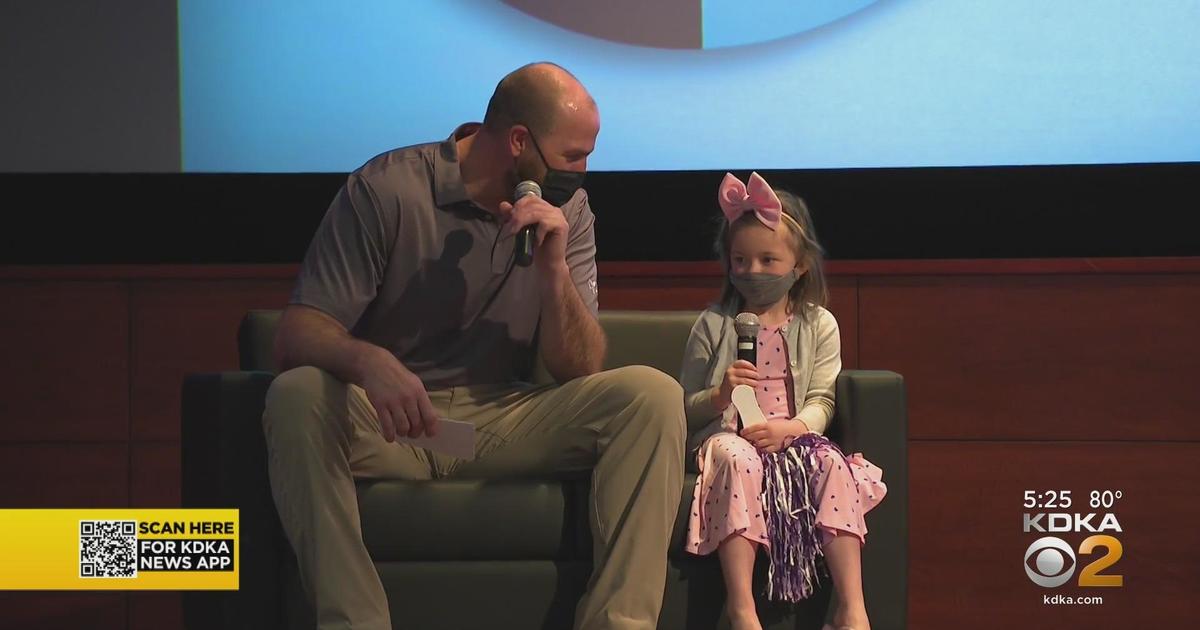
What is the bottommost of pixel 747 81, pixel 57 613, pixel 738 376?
pixel 57 613

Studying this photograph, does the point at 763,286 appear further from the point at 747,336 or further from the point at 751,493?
the point at 751,493

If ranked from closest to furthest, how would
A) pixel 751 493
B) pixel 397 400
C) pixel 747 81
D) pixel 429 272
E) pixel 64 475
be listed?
pixel 397 400 < pixel 751 493 < pixel 429 272 < pixel 64 475 < pixel 747 81

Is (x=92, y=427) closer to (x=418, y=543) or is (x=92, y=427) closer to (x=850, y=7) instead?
(x=418, y=543)

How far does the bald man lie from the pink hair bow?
1.04ft

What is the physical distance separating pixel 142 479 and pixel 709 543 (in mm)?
1626

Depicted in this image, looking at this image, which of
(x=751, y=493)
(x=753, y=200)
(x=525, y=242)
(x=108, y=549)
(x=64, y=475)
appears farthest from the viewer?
(x=64, y=475)

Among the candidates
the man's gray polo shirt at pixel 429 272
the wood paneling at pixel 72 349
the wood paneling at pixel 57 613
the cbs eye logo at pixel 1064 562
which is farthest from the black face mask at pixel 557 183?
the wood paneling at pixel 57 613

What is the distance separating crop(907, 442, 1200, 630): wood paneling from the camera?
3.15 metres

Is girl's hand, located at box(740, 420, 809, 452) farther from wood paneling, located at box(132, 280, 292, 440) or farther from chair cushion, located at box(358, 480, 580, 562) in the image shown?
wood paneling, located at box(132, 280, 292, 440)

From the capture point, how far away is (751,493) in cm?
239

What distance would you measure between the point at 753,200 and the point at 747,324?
1.30 feet

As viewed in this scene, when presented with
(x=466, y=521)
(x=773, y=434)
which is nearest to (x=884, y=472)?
(x=773, y=434)

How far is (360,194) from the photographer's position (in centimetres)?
248

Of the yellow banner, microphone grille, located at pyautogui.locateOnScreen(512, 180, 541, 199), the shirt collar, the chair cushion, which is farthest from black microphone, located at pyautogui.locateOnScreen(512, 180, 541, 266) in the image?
the yellow banner
